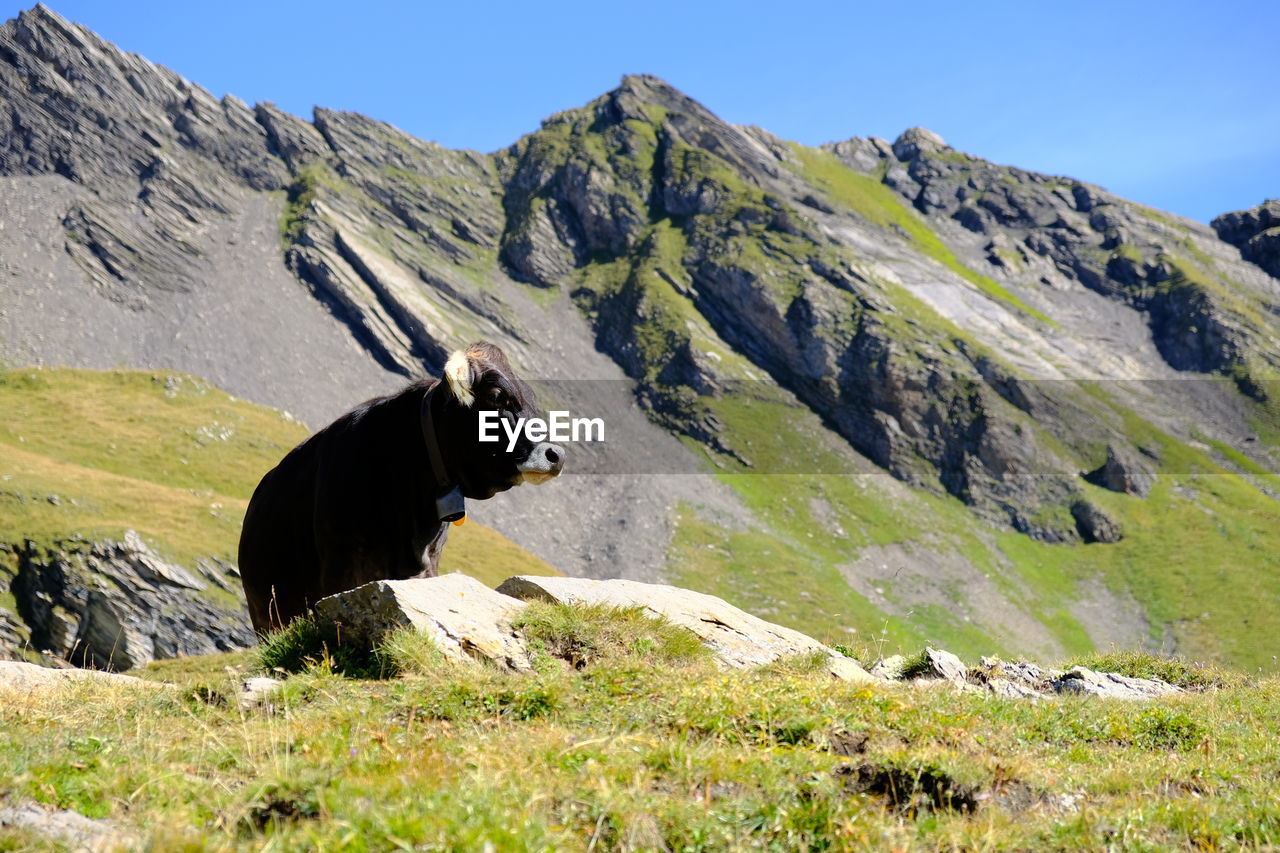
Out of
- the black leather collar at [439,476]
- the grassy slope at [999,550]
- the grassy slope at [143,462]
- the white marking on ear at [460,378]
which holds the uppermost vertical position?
the white marking on ear at [460,378]

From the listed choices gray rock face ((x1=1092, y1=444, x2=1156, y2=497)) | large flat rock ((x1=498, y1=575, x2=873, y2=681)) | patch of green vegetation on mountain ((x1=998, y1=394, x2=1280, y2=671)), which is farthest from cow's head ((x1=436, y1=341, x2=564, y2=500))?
gray rock face ((x1=1092, y1=444, x2=1156, y2=497))

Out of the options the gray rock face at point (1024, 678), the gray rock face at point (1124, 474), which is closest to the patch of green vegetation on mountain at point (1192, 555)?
the gray rock face at point (1124, 474)

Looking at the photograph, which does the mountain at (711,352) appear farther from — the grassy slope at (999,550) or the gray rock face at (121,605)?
the gray rock face at (121,605)

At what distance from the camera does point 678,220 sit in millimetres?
190500

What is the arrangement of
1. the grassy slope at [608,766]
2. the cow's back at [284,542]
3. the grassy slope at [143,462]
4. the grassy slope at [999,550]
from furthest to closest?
1. the grassy slope at [999,550]
2. the grassy slope at [143,462]
3. the cow's back at [284,542]
4. the grassy slope at [608,766]

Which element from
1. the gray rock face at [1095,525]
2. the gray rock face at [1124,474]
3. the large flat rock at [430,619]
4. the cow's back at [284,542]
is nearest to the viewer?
the large flat rock at [430,619]

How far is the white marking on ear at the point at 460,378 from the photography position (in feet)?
37.2

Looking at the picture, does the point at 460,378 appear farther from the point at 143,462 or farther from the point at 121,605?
the point at 143,462

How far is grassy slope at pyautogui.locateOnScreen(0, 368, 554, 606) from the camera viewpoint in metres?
61.1

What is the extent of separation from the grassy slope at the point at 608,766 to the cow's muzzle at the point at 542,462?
2.88m

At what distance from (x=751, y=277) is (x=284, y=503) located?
519 ft

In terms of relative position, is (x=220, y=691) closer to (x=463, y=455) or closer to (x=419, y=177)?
(x=463, y=455)

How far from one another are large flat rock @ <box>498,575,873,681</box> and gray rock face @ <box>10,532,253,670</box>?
156 feet

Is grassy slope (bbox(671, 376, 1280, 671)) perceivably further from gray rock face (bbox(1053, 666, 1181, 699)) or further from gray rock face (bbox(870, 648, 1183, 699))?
gray rock face (bbox(870, 648, 1183, 699))
